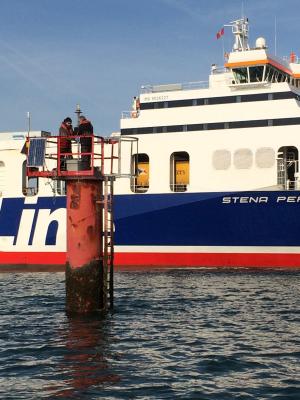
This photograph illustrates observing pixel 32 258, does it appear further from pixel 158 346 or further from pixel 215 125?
pixel 158 346

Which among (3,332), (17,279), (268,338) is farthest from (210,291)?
(17,279)

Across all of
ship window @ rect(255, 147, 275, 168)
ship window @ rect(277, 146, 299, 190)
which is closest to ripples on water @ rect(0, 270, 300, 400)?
ship window @ rect(277, 146, 299, 190)

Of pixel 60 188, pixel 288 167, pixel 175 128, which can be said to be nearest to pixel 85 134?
pixel 175 128

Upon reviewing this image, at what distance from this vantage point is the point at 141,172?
2909 cm

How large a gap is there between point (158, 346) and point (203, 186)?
1537cm

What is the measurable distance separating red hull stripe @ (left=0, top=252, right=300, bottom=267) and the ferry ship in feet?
0.14

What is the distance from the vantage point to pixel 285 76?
31141mm

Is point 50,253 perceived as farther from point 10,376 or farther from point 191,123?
point 10,376

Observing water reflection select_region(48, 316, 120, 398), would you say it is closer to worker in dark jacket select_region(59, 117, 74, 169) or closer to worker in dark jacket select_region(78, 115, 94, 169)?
worker in dark jacket select_region(78, 115, 94, 169)

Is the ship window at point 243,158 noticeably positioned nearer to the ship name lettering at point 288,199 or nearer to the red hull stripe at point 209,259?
the ship name lettering at point 288,199

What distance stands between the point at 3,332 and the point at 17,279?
38.1 ft

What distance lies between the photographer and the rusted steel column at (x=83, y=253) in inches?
572

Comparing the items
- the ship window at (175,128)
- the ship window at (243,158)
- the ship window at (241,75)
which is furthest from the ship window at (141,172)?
the ship window at (241,75)

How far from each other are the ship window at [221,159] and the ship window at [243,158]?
1.05ft
